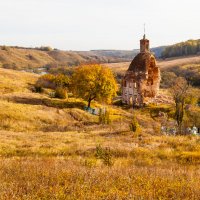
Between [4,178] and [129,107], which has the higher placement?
[4,178]

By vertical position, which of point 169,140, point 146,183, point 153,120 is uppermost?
point 146,183

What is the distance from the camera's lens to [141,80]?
162 feet

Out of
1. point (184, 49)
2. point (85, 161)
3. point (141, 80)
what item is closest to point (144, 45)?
point (141, 80)

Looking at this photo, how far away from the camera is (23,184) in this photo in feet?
22.8

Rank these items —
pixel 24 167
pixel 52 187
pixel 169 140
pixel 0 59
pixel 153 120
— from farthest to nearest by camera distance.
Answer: pixel 0 59
pixel 153 120
pixel 169 140
pixel 24 167
pixel 52 187

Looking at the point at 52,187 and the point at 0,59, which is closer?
the point at 52,187

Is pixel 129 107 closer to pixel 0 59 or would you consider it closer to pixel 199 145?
pixel 199 145

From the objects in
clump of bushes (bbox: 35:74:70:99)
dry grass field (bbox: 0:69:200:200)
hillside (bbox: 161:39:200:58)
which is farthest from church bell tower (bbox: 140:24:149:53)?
hillside (bbox: 161:39:200:58)

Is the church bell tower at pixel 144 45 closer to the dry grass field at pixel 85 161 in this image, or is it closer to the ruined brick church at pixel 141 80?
the ruined brick church at pixel 141 80

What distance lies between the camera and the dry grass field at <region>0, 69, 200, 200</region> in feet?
22.3

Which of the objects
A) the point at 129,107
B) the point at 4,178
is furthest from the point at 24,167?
the point at 129,107

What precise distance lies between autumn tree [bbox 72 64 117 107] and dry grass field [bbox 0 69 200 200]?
2.94 m

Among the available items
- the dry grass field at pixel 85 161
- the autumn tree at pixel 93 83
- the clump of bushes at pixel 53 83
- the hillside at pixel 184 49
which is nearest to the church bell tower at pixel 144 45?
the autumn tree at pixel 93 83

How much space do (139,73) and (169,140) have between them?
28.9 meters
